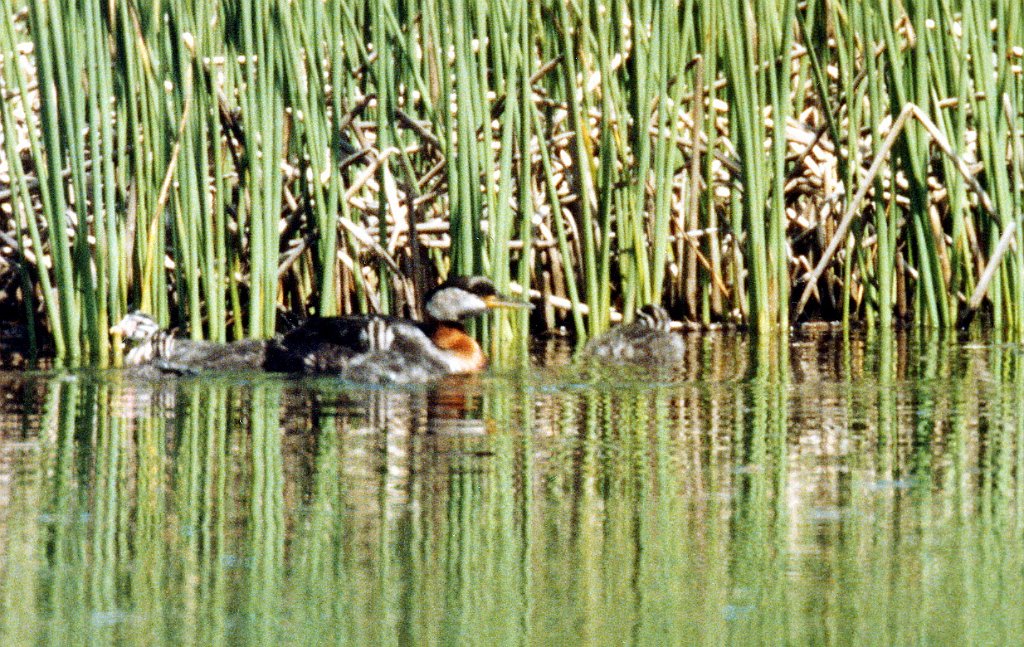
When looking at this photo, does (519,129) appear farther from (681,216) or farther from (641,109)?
(681,216)

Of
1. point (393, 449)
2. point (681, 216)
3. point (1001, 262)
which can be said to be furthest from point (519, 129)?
point (393, 449)

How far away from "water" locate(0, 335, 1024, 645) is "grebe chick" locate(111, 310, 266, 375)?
1.45 feet

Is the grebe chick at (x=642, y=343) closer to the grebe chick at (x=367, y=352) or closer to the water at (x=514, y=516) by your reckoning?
the grebe chick at (x=367, y=352)

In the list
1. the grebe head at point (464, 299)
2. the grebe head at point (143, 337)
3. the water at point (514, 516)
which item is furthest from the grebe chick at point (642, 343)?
the grebe head at point (143, 337)

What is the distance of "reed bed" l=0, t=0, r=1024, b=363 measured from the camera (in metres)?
7.80

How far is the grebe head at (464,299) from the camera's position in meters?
7.88

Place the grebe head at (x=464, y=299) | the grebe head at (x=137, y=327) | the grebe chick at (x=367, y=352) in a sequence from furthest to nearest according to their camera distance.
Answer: the grebe head at (x=464, y=299)
the grebe head at (x=137, y=327)
the grebe chick at (x=367, y=352)

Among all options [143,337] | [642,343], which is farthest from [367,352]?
[642,343]

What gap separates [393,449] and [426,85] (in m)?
3.45

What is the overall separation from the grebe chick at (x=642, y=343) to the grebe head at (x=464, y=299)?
1.37ft

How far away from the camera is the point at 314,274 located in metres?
9.30

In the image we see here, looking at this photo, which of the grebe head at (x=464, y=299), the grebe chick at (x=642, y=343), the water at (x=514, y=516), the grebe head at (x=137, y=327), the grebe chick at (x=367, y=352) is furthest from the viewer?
the grebe head at (x=464, y=299)

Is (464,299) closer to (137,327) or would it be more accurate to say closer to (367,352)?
(367,352)

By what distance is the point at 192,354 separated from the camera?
7402 millimetres
